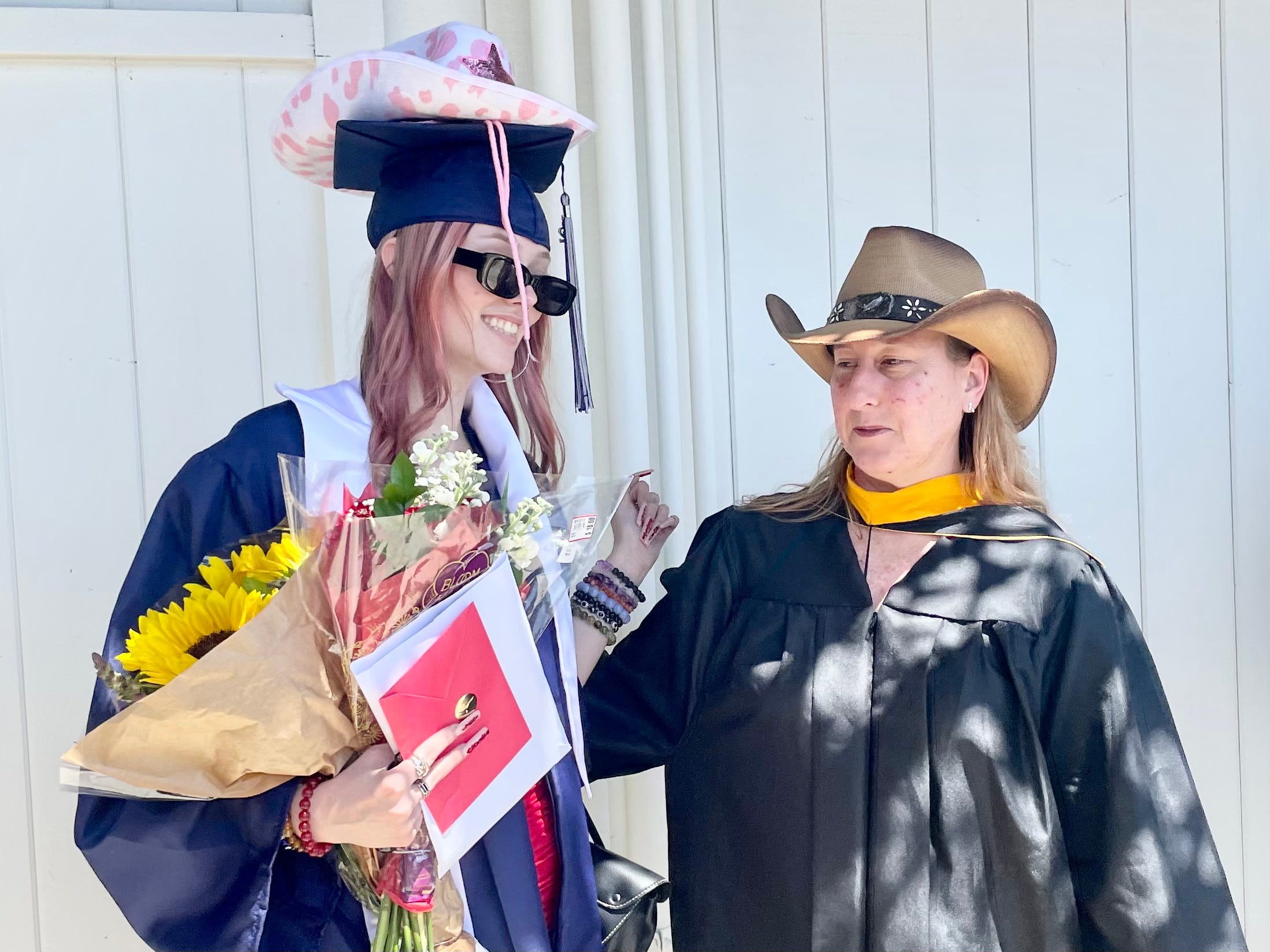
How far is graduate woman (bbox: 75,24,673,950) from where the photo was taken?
1.61 meters

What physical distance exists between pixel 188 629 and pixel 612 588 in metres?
0.94

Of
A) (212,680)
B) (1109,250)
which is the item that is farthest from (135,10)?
(1109,250)

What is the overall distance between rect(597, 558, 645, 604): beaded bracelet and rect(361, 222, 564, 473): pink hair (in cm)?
49

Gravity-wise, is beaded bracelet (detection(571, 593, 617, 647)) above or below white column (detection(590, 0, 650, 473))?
below

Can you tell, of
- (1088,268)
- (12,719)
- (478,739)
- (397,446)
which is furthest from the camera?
(1088,268)

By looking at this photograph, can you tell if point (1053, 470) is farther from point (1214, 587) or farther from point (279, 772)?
point (279, 772)

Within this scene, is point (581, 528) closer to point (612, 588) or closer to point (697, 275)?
point (612, 588)

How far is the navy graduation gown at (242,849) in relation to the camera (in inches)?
63.2

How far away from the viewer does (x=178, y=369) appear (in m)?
2.69

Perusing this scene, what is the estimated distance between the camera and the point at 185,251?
269 cm

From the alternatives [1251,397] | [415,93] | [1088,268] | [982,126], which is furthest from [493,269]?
[1251,397]

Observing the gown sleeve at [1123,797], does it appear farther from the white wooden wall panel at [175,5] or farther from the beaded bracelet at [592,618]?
the white wooden wall panel at [175,5]

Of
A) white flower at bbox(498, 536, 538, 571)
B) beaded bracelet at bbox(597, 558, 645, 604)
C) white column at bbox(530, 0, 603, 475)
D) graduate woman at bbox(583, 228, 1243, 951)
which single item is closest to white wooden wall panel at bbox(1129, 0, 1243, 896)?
graduate woman at bbox(583, 228, 1243, 951)

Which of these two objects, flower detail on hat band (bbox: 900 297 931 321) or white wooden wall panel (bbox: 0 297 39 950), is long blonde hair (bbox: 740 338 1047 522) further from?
white wooden wall panel (bbox: 0 297 39 950)
